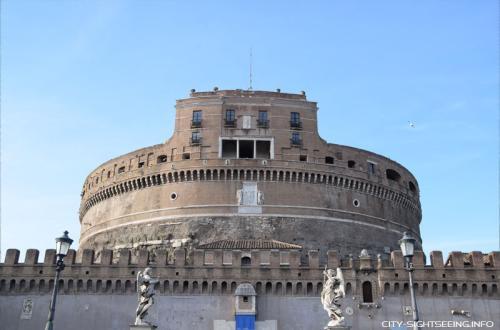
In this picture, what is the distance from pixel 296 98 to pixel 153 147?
36.3ft

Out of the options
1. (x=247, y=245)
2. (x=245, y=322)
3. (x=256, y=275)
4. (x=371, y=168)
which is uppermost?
(x=371, y=168)

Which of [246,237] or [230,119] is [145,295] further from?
[230,119]

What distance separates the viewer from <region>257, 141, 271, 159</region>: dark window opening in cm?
3800

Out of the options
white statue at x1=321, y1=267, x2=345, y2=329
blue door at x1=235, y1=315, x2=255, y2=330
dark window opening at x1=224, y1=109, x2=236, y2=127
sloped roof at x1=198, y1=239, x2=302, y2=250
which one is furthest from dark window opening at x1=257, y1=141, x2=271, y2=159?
white statue at x1=321, y1=267, x2=345, y2=329

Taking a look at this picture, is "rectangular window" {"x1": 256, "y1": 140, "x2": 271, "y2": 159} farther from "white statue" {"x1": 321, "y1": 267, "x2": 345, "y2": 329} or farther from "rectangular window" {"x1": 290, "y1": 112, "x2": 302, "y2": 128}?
"white statue" {"x1": 321, "y1": 267, "x2": 345, "y2": 329}

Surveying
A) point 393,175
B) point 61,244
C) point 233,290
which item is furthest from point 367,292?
point 61,244

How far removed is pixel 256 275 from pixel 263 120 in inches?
549

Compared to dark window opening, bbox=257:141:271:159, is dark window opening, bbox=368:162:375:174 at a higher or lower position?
lower

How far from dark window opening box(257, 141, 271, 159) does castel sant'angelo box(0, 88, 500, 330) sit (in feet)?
0.38

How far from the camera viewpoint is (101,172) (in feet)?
139

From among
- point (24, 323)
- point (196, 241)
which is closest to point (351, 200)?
point (196, 241)

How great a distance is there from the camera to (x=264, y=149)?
126ft

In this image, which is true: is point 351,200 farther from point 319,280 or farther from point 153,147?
point 153,147

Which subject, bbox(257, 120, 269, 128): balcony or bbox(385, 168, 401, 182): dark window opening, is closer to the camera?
bbox(257, 120, 269, 128): balcony
